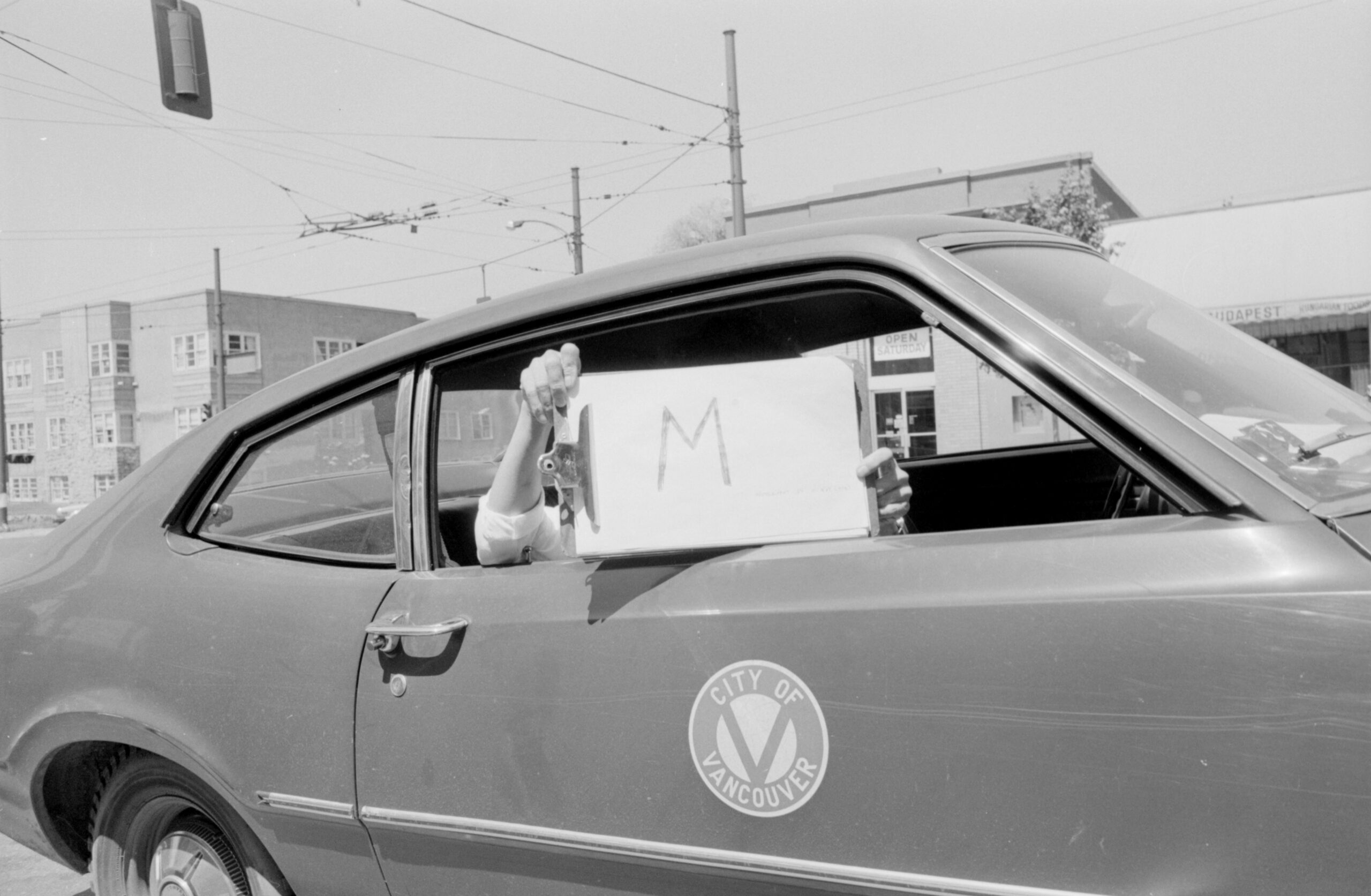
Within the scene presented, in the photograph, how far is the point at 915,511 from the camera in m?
3.22

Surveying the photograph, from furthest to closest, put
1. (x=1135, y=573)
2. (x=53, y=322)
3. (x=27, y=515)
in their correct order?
(x=53, y=322)
(x=27, y=515)
(x=1135, y=573)

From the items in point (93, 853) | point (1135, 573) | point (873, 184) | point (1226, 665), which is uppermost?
point (873, 184)

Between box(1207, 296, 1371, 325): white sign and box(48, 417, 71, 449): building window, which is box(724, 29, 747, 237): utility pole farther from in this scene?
box(48, 417, 71, 449): building window

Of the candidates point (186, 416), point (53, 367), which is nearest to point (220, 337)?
point (186, 416)

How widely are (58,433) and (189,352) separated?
9060mm

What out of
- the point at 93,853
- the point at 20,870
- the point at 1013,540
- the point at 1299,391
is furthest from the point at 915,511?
the point at 20,870

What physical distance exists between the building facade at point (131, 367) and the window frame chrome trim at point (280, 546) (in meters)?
43.2

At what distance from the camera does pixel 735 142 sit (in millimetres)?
15570

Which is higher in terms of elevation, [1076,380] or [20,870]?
[1076,380]

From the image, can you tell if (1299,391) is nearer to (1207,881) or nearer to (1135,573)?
(1135,573)

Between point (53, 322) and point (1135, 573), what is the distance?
54.8 meters

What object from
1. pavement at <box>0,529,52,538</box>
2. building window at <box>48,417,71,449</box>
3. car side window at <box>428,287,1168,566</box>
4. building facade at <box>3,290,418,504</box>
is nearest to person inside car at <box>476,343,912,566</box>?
car side window at <box>428,287,1168,566</box>

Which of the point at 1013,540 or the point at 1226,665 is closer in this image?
the point at 1226,665

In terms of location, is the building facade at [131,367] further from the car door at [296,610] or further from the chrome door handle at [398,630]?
the chrome door handle at [398,630]
